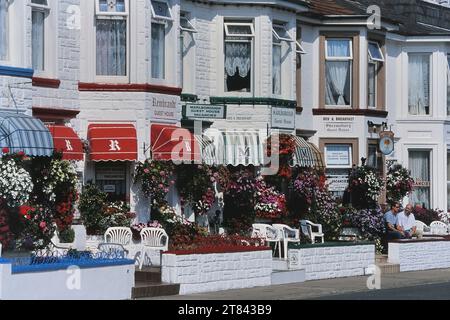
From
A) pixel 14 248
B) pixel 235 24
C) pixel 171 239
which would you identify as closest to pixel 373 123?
pixel 235 24

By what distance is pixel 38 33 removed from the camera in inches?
1073

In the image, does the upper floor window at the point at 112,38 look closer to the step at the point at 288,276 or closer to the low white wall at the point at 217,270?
the low white wall at the point at 217,270

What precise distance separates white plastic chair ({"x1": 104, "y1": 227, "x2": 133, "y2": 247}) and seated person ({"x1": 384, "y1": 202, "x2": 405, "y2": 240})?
912 cm

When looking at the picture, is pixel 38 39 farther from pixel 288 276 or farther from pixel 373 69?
pixel 373 69

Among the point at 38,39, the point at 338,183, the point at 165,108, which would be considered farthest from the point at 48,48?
the point at 338,183

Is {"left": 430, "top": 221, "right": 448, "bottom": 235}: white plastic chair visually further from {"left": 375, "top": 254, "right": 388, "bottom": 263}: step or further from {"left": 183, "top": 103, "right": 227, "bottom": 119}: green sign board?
{"left": 183, "top": 103, "right": 227, "bottom": 119}: green sign board

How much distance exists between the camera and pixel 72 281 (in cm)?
2238

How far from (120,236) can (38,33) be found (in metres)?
4.57

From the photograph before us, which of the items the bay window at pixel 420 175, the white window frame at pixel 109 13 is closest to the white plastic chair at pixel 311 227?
the white window frame at pixel 109 13

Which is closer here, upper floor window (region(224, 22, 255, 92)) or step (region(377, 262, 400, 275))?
step (region(377, 262, 400, 275))

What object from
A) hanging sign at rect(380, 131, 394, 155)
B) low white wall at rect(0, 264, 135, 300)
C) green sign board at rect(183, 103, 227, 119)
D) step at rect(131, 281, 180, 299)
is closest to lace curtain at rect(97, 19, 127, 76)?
green sign board at rect(183, 103, 227, 119)

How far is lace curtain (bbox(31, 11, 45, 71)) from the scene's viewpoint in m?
27.1

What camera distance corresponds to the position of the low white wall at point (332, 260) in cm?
2933

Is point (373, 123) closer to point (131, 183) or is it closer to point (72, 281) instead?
point (131, 183)
